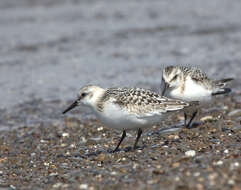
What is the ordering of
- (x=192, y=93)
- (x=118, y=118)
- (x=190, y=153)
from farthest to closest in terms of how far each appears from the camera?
(x=192, y=93), (x=118, y=118), (x=190, y=153)

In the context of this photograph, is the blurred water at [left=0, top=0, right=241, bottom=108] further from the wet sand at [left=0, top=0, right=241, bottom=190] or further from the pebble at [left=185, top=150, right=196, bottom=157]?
the pebble at [left=185, top=150, right=196, bottom=157]

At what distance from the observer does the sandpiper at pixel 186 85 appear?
7.65m

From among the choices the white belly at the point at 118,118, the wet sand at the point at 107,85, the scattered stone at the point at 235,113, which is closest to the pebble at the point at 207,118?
the wet sand at the point at 107,85

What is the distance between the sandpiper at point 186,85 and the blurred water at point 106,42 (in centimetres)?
327

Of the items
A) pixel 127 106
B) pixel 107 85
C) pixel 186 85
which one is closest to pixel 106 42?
pixel 107 85

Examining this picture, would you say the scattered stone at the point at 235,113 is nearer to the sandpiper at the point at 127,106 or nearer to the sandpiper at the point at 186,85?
the sandpiper at the point at 186,85

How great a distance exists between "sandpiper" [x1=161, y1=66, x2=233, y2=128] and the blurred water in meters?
3.27

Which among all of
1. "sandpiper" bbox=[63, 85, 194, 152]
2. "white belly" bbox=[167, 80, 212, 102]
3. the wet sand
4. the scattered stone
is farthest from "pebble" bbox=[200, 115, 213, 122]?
"sandpiper" bbox=[63, 85, 194, 152]

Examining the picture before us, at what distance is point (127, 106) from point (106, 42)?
1026cm

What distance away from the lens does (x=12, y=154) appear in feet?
25.1

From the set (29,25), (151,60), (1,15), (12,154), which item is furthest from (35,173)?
(1,15)

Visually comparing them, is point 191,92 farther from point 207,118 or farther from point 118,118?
point 118,118

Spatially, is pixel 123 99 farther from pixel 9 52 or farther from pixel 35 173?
pixel 9 52

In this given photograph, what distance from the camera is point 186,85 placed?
7.75 metres
